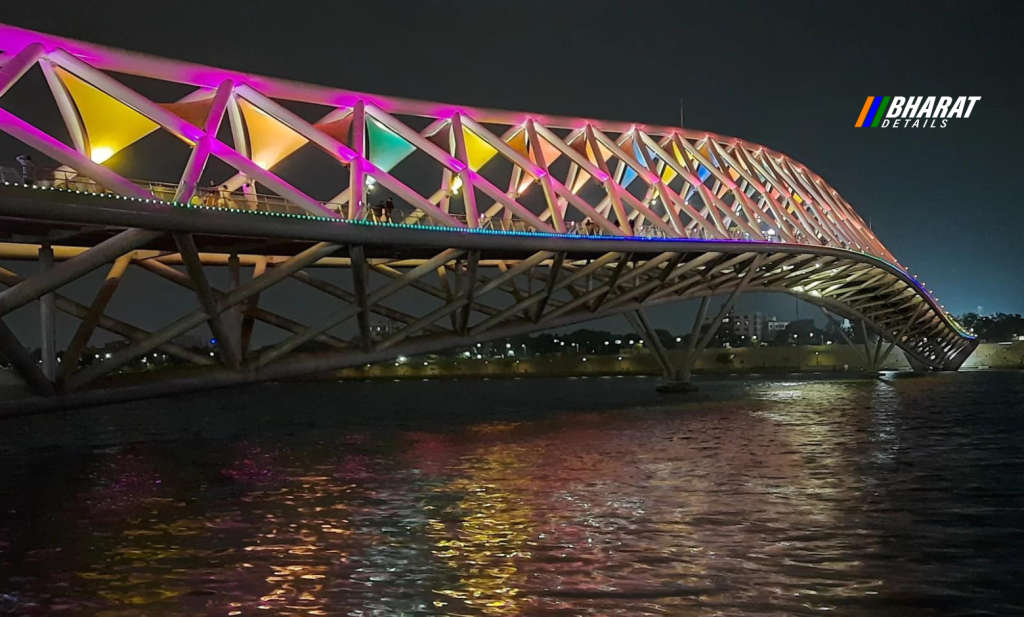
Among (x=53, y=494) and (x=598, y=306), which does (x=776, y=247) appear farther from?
(x=53, y=494)

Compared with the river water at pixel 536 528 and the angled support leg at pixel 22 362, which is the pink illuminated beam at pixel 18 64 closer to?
the angled support leg at pixel 22 362

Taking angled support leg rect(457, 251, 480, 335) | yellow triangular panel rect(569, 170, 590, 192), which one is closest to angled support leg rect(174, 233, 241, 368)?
angled support leg rect(457, 251, 480, 335)

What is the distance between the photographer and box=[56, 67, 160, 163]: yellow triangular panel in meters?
32.4

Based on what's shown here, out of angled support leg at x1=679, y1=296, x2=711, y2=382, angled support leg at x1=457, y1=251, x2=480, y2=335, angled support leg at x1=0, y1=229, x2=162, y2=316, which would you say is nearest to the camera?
angled support leg at x1=0, y1=229, x2=162, y2=316

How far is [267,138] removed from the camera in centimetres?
3953

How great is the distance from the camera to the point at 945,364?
133000mm

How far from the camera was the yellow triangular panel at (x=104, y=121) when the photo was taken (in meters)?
32.4

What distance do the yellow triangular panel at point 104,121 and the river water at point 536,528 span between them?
10755mm

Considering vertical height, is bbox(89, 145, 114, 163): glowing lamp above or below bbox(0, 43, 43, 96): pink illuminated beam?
below

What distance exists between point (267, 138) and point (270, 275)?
25.9 feet

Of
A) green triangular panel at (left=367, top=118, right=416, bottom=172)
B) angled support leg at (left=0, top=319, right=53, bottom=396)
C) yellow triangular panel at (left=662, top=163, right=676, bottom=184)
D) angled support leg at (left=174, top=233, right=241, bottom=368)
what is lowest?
angled support leg at (left=0, top=319, right=53, bottom=396)

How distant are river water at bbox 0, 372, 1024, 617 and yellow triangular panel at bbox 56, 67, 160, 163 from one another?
35.3 feet

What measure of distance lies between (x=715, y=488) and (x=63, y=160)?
18.8 meters

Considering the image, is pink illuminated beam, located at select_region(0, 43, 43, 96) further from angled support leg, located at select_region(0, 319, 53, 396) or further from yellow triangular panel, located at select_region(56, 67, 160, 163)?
angled support leg, located at select_region(0, 319, 53, 396)
